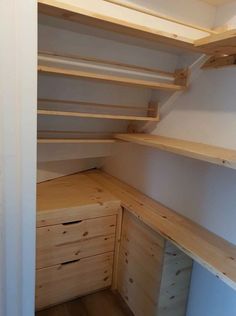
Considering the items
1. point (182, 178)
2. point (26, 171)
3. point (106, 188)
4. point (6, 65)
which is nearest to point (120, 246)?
point (106, 188)

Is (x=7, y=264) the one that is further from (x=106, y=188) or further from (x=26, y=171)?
(x=106, y=188)

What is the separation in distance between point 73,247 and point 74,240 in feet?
0.16

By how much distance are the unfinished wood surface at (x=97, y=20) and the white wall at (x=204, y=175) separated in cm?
39

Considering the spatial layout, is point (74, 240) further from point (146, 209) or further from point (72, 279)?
point (146, 209)

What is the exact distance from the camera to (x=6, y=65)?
54 centimetres

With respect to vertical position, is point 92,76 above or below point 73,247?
above

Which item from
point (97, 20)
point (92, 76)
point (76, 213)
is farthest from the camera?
point (76, 213)

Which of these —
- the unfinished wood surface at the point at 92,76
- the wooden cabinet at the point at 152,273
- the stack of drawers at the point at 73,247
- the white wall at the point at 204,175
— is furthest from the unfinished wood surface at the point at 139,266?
the unfinished wood surface at the point at 92,76

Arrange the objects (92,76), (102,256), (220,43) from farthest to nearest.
A: (102,256)
(92,76)
(220,43)

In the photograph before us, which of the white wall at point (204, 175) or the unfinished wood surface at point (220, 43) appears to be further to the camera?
the white wall at point (204, 175)

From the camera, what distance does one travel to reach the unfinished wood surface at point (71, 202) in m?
1.53

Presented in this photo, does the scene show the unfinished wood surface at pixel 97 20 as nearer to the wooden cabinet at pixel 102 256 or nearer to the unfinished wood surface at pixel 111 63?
the unfinished wood surface at pixel 111 63

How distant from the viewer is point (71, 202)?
1.65 metres

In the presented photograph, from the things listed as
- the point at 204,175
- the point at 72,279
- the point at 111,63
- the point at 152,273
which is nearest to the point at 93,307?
the point at 72,279
